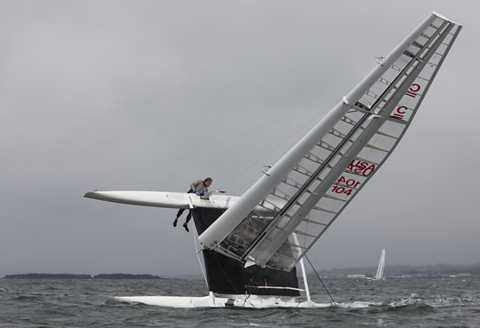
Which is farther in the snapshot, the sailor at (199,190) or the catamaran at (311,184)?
the sailor at (199,190)

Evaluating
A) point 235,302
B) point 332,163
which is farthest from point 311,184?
point 235,302

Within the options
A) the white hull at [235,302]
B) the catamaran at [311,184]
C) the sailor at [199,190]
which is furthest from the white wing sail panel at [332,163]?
the sailor at [199,190]

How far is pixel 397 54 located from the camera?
12.9 metres

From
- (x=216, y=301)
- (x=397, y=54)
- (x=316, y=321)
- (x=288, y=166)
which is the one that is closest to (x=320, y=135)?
(x=288, y=166)

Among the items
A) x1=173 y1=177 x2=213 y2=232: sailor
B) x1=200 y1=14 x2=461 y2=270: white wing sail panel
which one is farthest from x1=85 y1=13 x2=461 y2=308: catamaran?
x1=173 y1=177 x2=213 y2=232: sailor

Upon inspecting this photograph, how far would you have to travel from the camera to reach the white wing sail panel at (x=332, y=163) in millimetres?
12938

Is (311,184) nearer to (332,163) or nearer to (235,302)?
(332,163)

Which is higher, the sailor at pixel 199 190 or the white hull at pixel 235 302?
the sailor at pixel 199 190

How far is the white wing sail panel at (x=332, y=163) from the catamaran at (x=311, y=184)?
0.02 m

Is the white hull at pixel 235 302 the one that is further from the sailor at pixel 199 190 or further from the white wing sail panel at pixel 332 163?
the sailor at pixel 199 190

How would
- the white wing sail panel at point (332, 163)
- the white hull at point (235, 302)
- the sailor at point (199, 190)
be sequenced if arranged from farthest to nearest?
the sailor at point (199, 190) < the white hull at point (235, 302) < the white wing sail panel at point (332, 163)

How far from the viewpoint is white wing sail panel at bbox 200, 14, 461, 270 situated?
12938mm

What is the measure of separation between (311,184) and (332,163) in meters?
0.57

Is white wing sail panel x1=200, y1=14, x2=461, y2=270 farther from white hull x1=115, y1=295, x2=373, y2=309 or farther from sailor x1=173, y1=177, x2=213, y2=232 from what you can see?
sailor x1=173, y1=177, x2=213, y2=232
